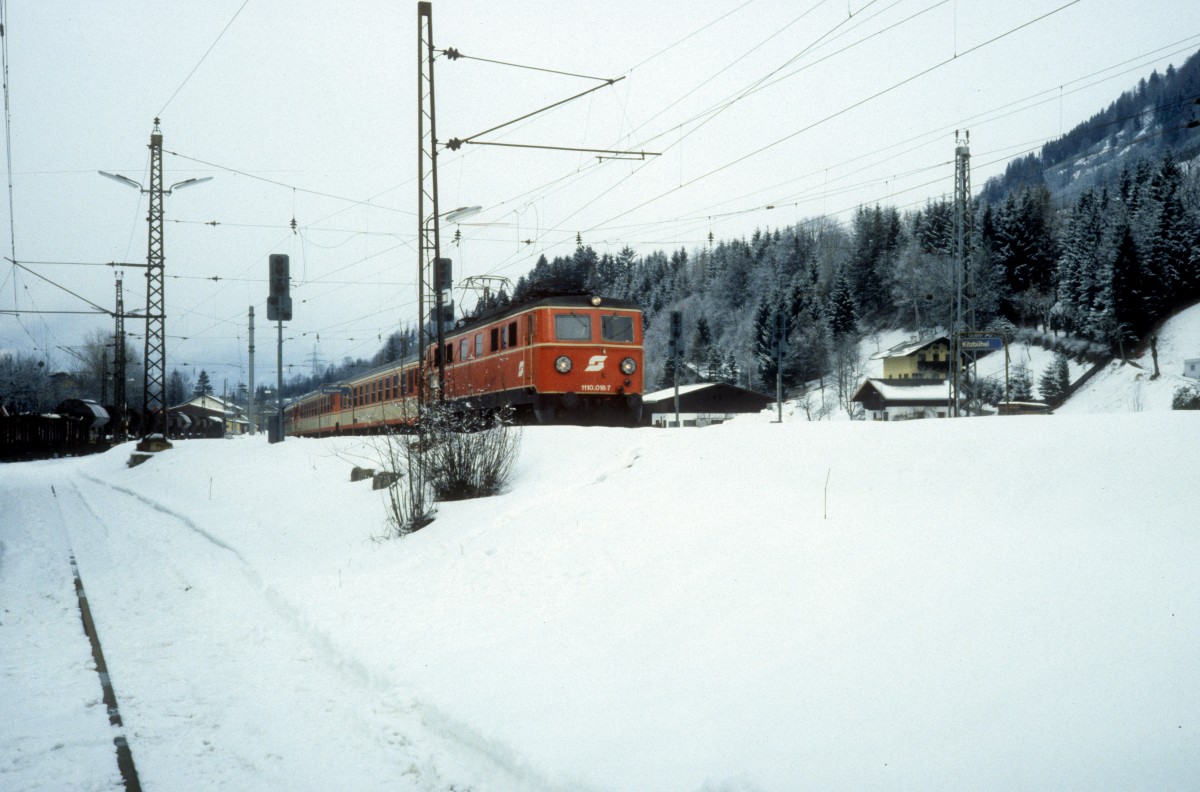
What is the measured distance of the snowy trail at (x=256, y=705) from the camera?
415cm

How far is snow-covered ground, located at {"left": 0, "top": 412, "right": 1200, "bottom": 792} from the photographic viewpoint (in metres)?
3.54

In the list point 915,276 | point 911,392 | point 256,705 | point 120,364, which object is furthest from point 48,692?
point 915,276

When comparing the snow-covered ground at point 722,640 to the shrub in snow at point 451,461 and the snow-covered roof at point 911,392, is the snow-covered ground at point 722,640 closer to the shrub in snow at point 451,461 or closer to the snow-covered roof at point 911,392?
the shrub in snow at point 451,461

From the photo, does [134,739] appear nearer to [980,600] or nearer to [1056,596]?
[980,600]

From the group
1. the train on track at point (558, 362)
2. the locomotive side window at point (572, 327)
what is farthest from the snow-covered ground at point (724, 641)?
the locomotive side window at point (572, 327)

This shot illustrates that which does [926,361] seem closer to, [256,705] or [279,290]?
[279,290]

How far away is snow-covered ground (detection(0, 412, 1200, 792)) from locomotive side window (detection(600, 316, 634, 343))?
389 inches

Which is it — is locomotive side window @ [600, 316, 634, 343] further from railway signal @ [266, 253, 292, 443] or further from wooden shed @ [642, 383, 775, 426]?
wooden shed @ [642, 383, 775, 426]

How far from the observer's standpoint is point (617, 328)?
18656mm

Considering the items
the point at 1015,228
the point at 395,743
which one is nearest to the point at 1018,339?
the point at 1015,228

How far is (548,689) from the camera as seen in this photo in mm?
4824

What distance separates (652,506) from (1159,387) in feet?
79.2

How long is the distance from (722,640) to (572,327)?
13469 mm

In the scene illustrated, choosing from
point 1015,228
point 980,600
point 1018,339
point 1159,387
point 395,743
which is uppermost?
point 1015,228
